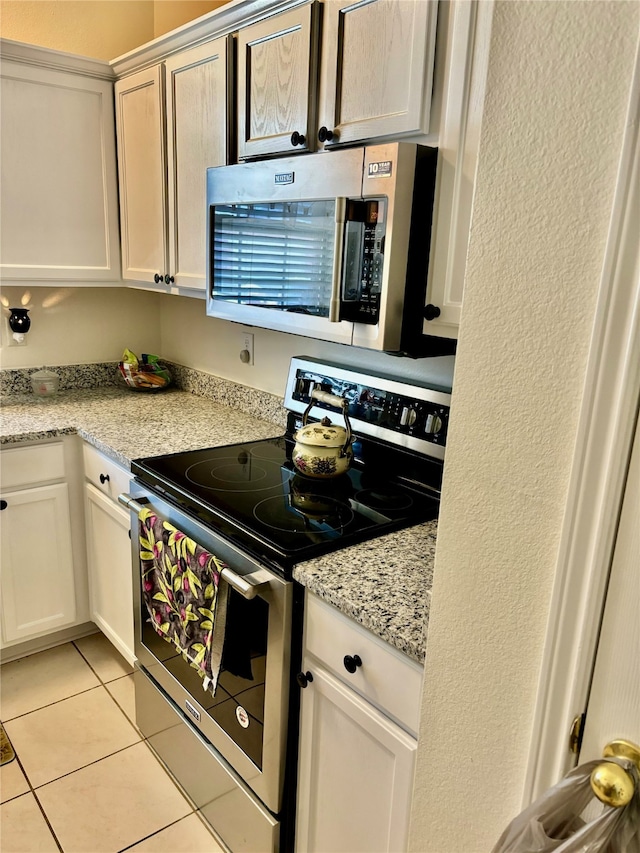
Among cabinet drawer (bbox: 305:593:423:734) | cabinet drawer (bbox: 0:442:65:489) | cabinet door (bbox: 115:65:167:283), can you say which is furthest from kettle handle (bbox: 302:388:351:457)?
cabinet drawer (bbox: 0:442:65:489)

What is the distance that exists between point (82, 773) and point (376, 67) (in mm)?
2076

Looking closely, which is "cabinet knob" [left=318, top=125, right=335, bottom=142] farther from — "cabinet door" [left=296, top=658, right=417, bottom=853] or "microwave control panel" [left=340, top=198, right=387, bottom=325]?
"cabinet door" [left=296, top=658, right=417, bottom=853]

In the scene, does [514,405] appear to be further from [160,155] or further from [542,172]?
[160,155]

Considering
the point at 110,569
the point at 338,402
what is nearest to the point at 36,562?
the point at 110,569

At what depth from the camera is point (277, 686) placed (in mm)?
1321

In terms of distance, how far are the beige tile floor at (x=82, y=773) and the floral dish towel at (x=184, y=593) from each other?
518 mm

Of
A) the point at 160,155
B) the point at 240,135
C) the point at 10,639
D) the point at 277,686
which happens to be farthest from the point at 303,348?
the point at 10,639

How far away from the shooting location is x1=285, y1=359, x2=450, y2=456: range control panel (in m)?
1.61

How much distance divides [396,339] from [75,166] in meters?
1.65

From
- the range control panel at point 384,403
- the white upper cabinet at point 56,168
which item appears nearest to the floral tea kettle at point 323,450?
the range control panel at point 384,403

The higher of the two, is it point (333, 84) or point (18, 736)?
point (333, 84)

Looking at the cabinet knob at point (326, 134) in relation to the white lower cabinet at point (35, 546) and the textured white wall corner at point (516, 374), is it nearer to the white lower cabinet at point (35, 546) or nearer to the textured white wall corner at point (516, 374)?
the textured white wall corner at point (516, 374)

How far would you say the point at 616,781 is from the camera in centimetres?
63

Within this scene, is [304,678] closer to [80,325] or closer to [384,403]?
[384,403]
